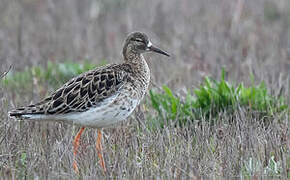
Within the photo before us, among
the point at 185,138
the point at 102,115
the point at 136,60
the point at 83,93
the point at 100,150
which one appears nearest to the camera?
the point at 100,150

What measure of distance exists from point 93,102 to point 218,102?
1915 mm

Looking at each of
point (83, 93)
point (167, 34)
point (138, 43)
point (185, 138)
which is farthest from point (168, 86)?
point (167, 34)

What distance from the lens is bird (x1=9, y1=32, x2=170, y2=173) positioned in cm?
603

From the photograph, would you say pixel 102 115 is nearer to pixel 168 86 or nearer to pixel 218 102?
pixel 218 102

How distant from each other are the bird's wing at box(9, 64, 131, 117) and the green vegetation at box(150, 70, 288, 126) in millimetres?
1175

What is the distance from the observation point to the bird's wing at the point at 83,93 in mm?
6059

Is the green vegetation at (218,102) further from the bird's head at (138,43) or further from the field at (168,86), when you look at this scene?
the bird's head at (138,43)

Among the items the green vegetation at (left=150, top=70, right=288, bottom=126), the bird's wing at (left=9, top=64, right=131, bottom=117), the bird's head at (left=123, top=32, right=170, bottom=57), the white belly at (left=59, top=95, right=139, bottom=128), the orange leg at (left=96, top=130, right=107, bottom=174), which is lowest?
the orange leg at (left=96, top=130, right=107, bottom=174)

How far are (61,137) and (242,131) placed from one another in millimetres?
1893

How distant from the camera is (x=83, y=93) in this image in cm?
617

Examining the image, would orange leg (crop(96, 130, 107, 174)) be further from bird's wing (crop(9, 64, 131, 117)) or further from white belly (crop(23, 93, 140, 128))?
bird's wing (crop(9, 64, 131, 117))

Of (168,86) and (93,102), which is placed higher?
(168,86)

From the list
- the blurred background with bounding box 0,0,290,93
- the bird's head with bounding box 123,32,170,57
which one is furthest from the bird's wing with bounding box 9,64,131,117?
the blurred background with bounding box 0,0,290,93

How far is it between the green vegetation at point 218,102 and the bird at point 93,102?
1.02m
